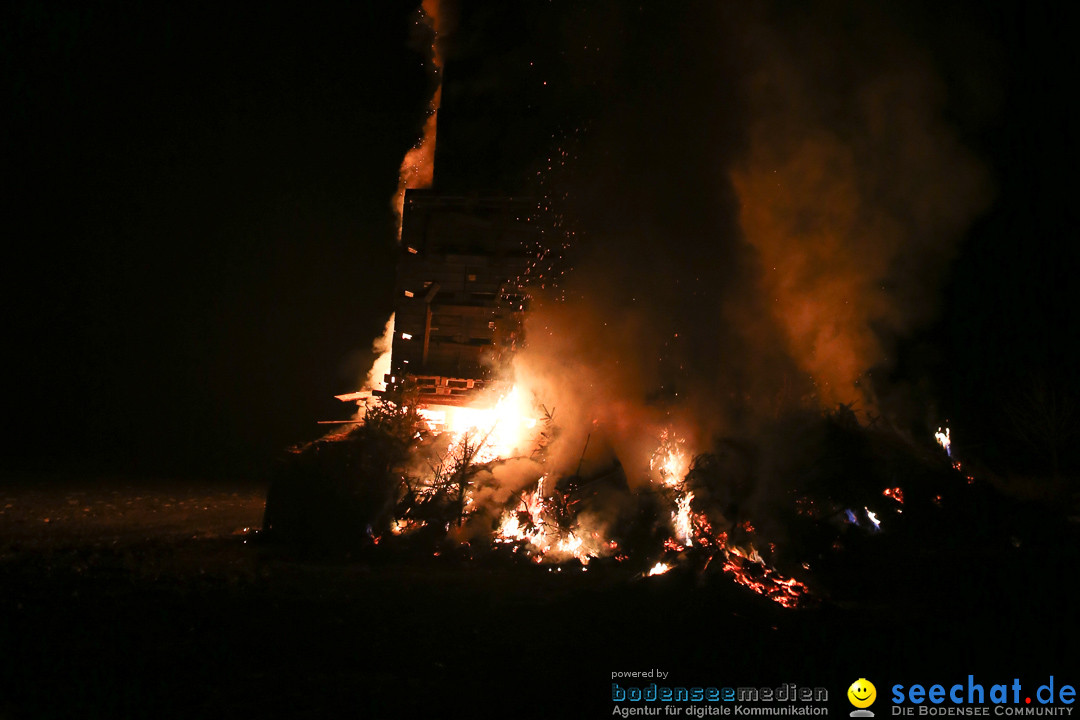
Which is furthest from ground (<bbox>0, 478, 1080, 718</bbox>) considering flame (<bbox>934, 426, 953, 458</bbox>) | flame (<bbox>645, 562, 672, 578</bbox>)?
flame (<bbox>934, 426, 953, 458</bbox>)

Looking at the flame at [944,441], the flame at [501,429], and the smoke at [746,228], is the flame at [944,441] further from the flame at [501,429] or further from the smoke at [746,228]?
the flame at [501,429]

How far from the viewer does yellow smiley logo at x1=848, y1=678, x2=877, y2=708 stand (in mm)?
4566

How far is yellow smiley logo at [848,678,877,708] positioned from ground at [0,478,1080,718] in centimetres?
8

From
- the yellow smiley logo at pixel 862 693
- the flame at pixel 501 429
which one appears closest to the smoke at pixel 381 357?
the flame at pixel 501 429

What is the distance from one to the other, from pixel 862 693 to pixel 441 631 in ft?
11.2

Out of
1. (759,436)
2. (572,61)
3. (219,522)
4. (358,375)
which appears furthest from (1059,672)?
(358,375)

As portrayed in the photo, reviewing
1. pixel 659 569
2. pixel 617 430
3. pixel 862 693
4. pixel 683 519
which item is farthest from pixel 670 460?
pixel 862 693

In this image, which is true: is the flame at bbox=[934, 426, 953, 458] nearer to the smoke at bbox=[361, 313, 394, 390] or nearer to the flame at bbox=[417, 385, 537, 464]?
the flame at bbox=[417, 385, 537, 464]

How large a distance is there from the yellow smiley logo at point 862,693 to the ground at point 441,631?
3.2 inches

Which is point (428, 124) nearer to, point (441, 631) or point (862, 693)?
point (441, 631)

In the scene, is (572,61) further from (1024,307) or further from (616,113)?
(1024,307)

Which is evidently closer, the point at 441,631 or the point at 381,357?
the point at 441,631

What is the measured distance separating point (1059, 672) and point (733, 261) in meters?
A: 8.10

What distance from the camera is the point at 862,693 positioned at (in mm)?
4656
